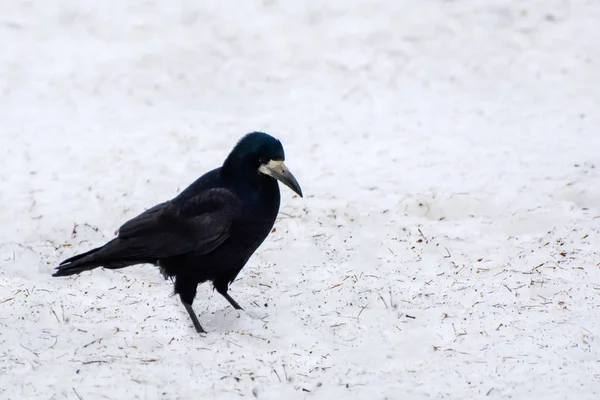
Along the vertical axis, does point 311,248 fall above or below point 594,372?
below

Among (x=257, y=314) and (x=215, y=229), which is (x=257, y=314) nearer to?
(x=257, y=314)

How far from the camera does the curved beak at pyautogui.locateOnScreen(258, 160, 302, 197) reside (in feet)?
18.9

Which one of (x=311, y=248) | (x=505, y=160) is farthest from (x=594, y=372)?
(x=505, y=160)

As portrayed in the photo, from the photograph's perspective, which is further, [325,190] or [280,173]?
[325,190]

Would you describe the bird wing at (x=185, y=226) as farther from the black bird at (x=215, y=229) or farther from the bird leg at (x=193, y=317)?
the bird leg at (x=193, y=317)

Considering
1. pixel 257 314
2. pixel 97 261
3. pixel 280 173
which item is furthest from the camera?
pixel 257 314

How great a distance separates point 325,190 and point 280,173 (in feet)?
7.94

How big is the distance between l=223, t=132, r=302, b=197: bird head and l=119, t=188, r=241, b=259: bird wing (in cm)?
24

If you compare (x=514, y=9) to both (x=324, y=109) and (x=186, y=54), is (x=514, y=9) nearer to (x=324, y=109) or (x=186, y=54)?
(x=324, y=109)

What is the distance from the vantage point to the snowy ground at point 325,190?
5184mm

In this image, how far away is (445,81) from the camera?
10.2 m

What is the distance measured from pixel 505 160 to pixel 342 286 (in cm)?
310

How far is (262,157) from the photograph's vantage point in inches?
229

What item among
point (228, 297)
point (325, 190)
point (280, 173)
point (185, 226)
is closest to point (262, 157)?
point (280, 173)
